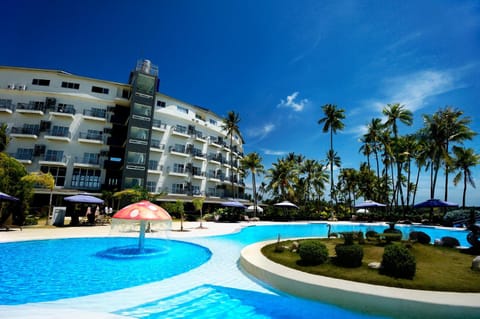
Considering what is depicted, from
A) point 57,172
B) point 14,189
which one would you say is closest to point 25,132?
point 57,172

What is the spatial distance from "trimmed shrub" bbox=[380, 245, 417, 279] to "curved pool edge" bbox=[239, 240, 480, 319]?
1.12 m

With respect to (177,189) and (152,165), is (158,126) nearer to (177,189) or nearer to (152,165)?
(152,165)

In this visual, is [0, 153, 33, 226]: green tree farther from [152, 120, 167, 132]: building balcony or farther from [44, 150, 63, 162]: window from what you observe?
[152, 120, 167, 132]: building balcony

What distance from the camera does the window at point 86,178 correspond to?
30650mm

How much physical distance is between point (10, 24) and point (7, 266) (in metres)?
16.2

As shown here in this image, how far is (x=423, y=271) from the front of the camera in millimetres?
7656

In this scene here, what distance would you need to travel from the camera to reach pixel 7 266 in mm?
8477

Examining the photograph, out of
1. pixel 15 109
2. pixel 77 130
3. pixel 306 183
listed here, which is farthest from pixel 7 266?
pixel 306 183

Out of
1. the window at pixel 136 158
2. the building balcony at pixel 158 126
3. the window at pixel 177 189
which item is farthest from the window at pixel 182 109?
the window at pixel 177 189

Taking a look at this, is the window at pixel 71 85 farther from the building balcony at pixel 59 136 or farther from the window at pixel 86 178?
the window at pixel 86 178

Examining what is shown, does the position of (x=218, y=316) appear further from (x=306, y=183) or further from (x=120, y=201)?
(x=306, y=183)

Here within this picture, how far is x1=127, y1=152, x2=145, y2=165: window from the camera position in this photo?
31875 mm

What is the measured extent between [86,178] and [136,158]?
6816 mm

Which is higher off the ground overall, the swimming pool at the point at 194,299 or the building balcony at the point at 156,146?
the building balcony at the point at 156,146
